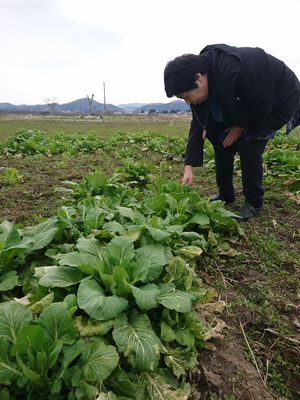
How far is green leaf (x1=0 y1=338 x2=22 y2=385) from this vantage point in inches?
60.4

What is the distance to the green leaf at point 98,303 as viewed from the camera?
1.78 metres

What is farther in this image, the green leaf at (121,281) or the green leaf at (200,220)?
the green leaf at (200,220)

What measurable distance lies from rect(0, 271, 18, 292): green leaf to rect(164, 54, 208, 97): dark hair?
6.54 ft

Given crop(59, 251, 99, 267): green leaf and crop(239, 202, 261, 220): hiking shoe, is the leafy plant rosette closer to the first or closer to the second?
crop(59, 251, 99, 267): green leaf

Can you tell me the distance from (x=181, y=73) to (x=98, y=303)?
2.12 meters

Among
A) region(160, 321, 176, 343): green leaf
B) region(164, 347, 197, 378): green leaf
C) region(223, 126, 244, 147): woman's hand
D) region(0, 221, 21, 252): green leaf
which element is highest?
region(223, 126, 244, 147): woman's hand

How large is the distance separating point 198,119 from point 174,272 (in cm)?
205

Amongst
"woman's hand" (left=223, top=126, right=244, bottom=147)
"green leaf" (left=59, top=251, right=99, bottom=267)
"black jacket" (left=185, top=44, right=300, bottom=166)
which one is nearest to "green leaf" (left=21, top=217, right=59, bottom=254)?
"green leaf" (left=59, top=251, right=99, bottom=267)

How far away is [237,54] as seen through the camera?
3299 millimetres

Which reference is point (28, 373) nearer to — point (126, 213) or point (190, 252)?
point (190, 252)

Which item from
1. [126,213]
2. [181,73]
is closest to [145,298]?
[126,213]

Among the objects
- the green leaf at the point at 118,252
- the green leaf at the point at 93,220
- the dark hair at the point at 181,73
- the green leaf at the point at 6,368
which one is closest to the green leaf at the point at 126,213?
the green leaf at the point at 93,220

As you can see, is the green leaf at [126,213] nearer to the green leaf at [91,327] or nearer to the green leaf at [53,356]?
the green leaf at [91,327]

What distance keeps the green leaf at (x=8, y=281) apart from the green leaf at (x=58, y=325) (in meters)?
0.50
